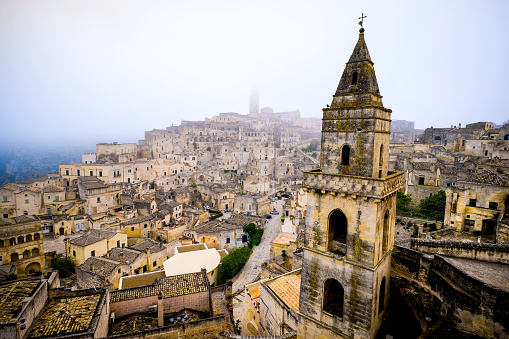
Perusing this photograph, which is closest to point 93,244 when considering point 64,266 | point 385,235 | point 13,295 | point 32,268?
point 64,266

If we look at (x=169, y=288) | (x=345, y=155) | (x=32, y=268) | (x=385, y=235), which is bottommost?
(x=32, y=268)

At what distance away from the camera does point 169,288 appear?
17.2m

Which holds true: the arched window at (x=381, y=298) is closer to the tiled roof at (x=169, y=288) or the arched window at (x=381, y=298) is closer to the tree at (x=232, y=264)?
the tiled roof at (x=169, y=288)

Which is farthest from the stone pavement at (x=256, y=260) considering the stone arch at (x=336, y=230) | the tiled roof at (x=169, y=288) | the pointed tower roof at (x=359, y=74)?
the pointed tower roof at (x=359, y=74)

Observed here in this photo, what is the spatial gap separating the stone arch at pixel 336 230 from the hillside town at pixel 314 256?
0.14 ft

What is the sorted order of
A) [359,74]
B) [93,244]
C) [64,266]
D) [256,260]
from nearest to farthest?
[359,74] < [64,266] < [93,244] < [256,260]

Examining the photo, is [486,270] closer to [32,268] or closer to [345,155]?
[345,155]

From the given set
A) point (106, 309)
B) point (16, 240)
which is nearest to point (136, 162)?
point (16, 240)

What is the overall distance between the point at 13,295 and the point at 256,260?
19.7 m

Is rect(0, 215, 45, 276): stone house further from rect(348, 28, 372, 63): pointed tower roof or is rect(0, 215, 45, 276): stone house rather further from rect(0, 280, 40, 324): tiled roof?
rect(348, 28, 372, 63): pointed tower roof

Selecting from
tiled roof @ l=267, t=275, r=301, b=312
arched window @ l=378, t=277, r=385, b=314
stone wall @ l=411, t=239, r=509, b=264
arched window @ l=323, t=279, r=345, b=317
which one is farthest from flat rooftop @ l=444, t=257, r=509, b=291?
tiled roof @ l=267, t=275, r=301, b=312

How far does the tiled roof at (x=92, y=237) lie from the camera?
27567mm

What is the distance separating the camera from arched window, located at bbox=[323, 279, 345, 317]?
10.5m

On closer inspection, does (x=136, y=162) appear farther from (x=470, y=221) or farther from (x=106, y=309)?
(x=470, y=221)
